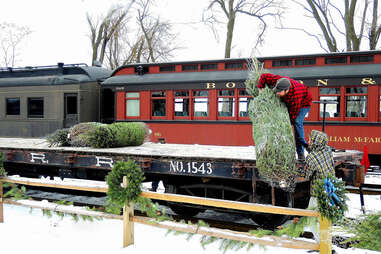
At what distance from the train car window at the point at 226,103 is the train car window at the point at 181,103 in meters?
1.17

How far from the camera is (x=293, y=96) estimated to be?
4492mm

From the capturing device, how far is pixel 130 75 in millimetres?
13547

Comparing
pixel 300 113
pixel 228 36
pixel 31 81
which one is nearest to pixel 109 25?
pixel 228 36

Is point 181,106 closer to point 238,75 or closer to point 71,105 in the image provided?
point 238,75

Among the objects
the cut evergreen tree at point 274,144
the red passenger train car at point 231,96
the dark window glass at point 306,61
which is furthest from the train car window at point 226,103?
the cut evergreen tree at point 274,144

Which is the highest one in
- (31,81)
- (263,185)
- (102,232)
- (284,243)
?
(31,81)

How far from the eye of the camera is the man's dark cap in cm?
417

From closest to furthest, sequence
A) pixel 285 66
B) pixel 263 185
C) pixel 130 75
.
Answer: pixel 263 185
pixel 285 66
pixel 130 75

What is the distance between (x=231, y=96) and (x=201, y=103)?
106 centimetres

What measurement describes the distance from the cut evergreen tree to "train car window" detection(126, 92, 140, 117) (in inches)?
357

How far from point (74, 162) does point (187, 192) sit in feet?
6.36

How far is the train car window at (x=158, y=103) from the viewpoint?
40.5ft

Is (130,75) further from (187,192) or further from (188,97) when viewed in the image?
(187,192)

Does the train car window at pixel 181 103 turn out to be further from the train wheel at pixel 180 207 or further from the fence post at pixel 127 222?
the fence post at pixel 127 222
